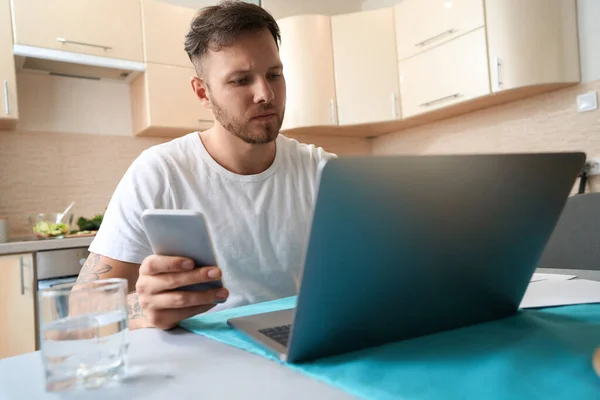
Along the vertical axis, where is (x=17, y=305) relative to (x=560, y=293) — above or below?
below

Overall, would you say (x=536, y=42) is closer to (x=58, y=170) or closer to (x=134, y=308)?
(x=134, y=308)

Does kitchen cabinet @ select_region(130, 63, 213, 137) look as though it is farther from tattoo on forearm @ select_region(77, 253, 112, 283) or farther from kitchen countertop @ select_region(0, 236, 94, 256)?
tattoo on forearm @ select_region(77, 253, 112, 283)

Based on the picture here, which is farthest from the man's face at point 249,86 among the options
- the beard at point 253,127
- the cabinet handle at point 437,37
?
the cabinet handle at point 437,37

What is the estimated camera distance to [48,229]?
2215mm

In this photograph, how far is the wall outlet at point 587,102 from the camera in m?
2.21

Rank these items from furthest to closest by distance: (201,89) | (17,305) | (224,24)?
(17,305) < (201,89) < (224,24)

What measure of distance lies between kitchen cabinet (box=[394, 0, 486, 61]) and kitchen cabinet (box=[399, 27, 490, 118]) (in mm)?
41

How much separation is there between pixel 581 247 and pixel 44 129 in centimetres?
250

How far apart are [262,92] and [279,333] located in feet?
2.40

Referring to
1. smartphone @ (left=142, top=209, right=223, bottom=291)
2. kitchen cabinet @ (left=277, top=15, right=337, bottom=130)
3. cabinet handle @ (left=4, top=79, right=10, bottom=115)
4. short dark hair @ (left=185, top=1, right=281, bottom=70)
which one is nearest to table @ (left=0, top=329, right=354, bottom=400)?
smartphone @ (left=142, top=209, right=223, bottom=291)

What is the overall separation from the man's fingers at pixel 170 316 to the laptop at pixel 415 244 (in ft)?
0.31

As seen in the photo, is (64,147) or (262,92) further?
(64,147)

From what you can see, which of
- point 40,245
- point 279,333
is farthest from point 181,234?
point 40,245

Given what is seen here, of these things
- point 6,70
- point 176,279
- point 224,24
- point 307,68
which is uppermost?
point 307,68
